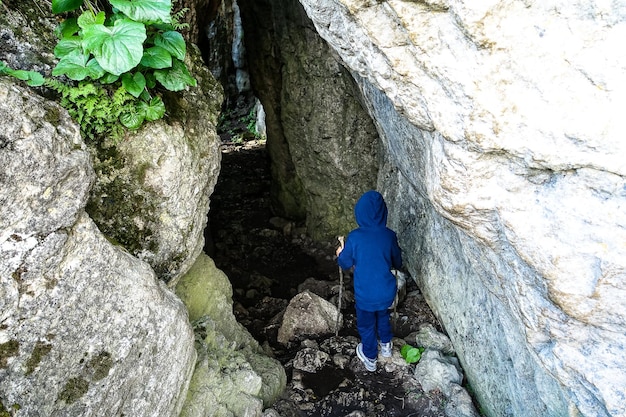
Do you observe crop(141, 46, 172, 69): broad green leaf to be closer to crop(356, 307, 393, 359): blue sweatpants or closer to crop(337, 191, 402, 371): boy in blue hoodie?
crop(337, 191, 402, 371): boy in blue hoodie

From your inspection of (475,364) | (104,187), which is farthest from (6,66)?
(475,364)

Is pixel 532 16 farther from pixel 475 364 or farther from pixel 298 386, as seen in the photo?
pixel 298 386

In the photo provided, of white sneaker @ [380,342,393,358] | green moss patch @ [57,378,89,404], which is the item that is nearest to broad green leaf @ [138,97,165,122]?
green moss patch @ [57,378,89,404]

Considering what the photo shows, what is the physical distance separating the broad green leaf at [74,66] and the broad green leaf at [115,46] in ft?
0.41

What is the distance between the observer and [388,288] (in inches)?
198

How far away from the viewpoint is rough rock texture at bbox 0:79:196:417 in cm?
264

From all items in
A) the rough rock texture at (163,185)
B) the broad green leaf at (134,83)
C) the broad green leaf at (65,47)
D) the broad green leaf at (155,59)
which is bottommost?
the rough rock texture at (163,185)

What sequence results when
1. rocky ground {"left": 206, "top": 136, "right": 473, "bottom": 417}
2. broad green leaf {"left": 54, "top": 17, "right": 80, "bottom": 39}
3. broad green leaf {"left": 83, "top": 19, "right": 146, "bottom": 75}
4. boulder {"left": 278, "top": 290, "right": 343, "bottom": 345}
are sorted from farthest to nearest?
1. boulder {"left": 278, "top": 290, "right": 343, "bottom": 345}
2. rocky ground {"left": 206, "top": 136, "right": 473, "bottom": 417}
3. broad green leaf {"left": 54, "top": 17, "right": 80, "bottom": 39}
4. broad green leaf {"left": 83, "top": 19, "right": 146, "bottom": 75}

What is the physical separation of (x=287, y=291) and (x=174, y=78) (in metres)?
4.97

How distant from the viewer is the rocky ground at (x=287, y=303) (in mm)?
4836

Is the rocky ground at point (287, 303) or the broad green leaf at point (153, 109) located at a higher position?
the broad green leaf at point (153, 109)

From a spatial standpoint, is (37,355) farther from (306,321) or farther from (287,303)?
(287,303)

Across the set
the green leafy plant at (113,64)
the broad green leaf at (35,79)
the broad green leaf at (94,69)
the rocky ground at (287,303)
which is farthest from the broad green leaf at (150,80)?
the rocky ground at (287,303)

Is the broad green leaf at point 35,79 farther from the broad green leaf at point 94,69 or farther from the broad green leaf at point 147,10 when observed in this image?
the broad green leaf at point 147,10
